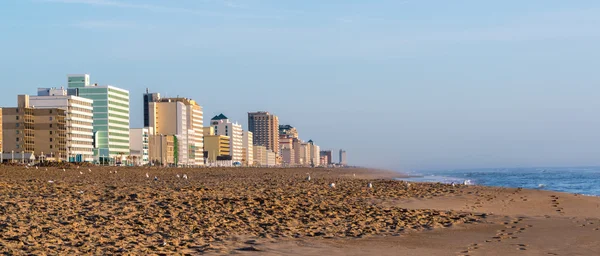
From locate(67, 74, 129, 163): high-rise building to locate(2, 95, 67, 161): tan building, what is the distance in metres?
15.9

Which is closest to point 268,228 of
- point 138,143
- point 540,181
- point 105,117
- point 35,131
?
point 540,181

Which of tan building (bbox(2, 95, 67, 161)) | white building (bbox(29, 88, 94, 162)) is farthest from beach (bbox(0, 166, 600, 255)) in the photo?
white building (bbox(29, 88, 94, 162))

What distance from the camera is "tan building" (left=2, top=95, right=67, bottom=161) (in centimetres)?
15675

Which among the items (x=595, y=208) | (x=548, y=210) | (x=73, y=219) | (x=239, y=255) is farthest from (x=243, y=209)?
(x=595, y=208)

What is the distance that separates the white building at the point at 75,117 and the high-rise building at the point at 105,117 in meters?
3.34

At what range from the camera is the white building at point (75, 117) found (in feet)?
536

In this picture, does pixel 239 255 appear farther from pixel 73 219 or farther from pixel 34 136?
pixel 34 136

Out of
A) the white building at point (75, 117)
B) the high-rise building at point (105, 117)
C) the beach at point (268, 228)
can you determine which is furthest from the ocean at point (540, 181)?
the high-rise building at point (105, 117)

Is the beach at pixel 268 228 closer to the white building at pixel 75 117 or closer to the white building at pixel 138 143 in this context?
the white building at pixel 75 117

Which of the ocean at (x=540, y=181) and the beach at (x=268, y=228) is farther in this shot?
the ocean at (x=540, y=181)

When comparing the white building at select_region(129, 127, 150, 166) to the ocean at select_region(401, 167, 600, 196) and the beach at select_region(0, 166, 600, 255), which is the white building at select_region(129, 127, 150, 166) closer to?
the ocean at select_region(401, 167, 600, 196)

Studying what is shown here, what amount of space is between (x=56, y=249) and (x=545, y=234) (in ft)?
34.9

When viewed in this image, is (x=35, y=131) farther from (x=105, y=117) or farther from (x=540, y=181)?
(x=540, y=181)

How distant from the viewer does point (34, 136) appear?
525 feet
